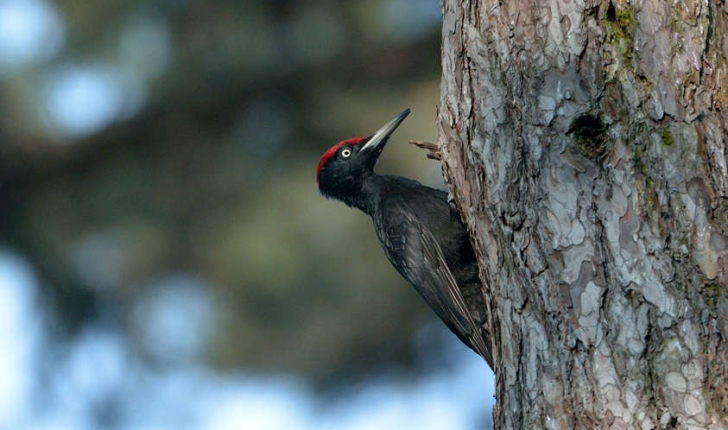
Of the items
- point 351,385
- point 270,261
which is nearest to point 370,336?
point 351,385

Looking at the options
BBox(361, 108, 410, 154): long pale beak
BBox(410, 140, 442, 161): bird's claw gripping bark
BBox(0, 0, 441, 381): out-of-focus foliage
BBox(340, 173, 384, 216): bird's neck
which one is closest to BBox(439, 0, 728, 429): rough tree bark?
BBox(410, 140, 442, 161): bird's claw gripping bark

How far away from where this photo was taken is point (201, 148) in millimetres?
5477

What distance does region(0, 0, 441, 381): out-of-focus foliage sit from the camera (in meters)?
5.43

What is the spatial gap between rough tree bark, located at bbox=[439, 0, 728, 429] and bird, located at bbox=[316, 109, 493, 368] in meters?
1.37

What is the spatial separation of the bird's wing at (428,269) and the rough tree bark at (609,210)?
1.34 m

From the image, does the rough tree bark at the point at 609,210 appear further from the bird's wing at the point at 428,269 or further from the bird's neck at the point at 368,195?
the bird's neck at the point at 368,195

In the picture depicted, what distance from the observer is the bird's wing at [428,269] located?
13.2 ft

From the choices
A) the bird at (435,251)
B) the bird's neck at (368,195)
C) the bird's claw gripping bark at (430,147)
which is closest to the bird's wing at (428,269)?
the bird at (435,251)

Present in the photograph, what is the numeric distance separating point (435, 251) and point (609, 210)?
1.90 meters

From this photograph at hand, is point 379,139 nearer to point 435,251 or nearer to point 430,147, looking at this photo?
point 435,251

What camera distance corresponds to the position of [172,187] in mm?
5570

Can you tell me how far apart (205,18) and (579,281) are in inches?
151

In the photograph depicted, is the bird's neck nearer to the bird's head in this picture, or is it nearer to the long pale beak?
the bird's head

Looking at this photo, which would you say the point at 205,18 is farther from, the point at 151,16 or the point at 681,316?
the point at 681,316
